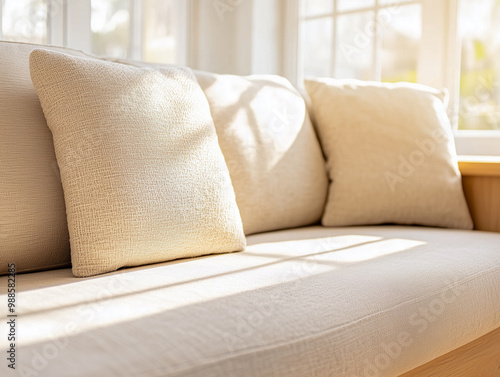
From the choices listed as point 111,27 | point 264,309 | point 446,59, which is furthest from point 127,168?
point 446,59

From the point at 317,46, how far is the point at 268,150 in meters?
1.28

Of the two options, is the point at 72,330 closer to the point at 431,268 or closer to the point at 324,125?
the point at 431,268

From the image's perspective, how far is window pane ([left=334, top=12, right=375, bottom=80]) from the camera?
2670 mm

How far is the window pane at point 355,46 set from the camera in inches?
105

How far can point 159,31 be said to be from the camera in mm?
2625

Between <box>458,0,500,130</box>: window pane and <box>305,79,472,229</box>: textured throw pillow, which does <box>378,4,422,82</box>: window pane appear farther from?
<box>305,79,472,229</box>: textured throw pillow

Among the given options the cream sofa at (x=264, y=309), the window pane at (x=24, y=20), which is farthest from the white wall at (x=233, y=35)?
the cream sofa at (x=264, y=309)

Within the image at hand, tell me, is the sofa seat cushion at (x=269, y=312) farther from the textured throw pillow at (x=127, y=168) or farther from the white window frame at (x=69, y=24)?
the white window frame at (x=69, y=24)

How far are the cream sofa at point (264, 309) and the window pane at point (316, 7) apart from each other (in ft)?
5.09

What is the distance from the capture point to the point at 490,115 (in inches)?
93.7

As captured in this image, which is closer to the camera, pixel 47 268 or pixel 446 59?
pixel 47 268

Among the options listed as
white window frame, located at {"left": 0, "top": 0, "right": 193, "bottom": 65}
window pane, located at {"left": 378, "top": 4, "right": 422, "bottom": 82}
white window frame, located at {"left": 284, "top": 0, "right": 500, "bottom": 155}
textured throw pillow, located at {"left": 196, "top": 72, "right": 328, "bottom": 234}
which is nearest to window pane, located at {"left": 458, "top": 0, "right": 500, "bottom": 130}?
white window frame, located at {"left": 284, "top": 0, "right": 500, "bottom": 155}

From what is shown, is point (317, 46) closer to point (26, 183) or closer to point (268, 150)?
point (268, 150)

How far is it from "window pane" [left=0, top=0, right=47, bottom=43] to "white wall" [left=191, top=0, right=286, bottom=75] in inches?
31.2
